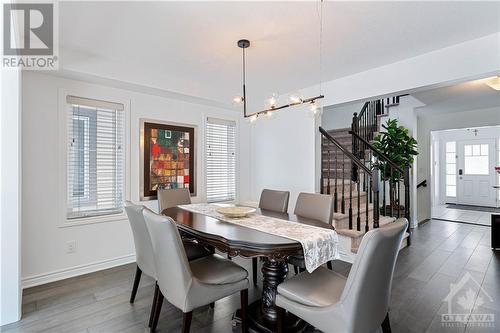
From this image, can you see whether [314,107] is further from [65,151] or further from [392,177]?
[65,151]

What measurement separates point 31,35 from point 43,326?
2.59 meters

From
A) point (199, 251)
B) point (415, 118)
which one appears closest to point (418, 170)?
point (415, 118)

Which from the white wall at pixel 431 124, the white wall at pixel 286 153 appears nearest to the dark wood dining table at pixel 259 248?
the white wall at pixel 286 153

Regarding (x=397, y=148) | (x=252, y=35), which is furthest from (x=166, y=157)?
Result: (x=397, y=148)

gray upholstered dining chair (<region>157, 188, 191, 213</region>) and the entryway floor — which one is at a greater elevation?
gray upholstered dining chair (<region>157, 188, 191, 213</region>)

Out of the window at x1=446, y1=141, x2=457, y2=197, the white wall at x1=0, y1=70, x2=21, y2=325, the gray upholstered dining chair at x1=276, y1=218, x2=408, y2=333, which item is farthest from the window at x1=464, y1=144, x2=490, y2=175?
the white wall at x1=0, y1=70, x2=21, y2=325

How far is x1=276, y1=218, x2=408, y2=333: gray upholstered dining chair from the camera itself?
1340 mm

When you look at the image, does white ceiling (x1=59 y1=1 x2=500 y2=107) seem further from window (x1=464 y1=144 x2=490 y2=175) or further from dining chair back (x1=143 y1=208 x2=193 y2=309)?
window (x1=464 y1=144 x2=490 y2=175)

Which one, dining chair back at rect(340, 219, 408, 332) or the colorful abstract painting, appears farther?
the colorful abstract painting

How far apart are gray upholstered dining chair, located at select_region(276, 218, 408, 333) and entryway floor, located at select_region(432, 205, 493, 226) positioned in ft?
Result: 19.4

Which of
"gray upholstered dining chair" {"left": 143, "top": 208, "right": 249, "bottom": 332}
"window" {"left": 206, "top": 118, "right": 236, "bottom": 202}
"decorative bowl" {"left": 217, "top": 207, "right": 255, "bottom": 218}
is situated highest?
"window" {"left": 206, "top": 118, "right": 236, "bottom": 202}

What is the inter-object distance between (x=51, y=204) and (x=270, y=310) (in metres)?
2.67

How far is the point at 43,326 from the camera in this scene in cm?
207

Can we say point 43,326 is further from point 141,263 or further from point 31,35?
point 31,35
